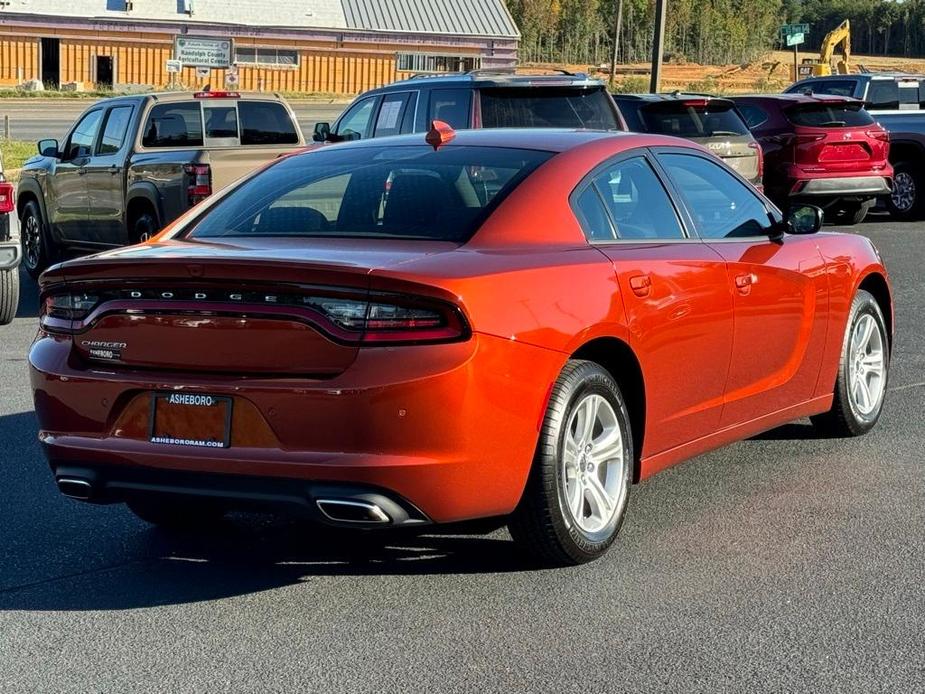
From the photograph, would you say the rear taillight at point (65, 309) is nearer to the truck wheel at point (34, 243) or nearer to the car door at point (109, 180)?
the car door at point (109, 180)

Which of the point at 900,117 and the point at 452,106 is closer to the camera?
the point at 452,106

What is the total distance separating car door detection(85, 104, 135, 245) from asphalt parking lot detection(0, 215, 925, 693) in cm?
763

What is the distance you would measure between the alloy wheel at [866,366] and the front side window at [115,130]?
8445mm

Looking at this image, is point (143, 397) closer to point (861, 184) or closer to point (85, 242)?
point (85, 242)

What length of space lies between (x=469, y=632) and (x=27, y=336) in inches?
292

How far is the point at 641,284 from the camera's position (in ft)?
18.6

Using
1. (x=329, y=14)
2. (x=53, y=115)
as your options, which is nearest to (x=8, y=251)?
(x=53, y=115)

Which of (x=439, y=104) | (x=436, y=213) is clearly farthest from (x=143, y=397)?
(x=439, y=104)

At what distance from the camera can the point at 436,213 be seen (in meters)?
5.56

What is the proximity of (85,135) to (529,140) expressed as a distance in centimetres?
970

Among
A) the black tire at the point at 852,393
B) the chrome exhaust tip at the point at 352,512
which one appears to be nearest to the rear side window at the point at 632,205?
the chrome exhaust tip at the point at 352,512

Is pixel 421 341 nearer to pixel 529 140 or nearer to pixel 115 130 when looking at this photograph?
pixel 529 140

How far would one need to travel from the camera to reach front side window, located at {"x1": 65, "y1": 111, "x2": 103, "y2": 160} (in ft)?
48.5

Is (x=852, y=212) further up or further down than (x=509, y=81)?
further down
